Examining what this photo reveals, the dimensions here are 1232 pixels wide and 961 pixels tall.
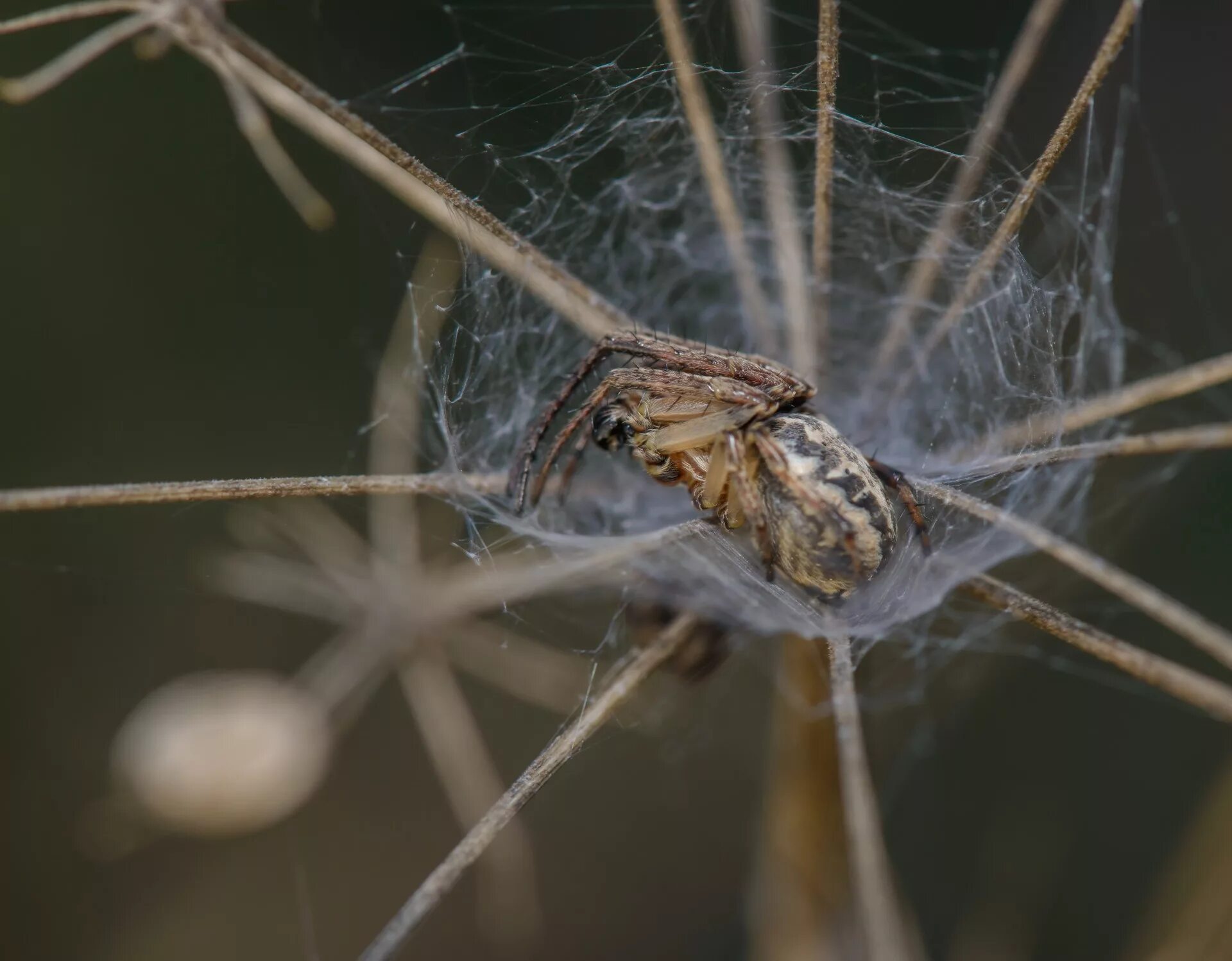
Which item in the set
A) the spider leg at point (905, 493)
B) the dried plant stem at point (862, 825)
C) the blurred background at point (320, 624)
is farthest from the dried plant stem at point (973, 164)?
the blurred background at point (320, 624)

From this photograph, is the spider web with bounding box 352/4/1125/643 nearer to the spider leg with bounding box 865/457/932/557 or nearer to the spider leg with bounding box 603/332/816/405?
the spider leg with bounding box 865/457/932/557

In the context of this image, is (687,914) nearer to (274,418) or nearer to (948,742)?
(948,742)

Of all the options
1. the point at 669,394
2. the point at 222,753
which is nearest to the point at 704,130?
the point at 669,394

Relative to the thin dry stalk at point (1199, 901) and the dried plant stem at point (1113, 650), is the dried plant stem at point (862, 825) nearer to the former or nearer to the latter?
the dried plant stem at point (1113, 650)

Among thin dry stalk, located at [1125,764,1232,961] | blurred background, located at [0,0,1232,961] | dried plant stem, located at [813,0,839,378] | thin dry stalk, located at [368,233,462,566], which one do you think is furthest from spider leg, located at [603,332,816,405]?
thin dry stalk, located at [1125,764,1232,961]

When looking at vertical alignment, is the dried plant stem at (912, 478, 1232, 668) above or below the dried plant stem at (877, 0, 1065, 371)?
below

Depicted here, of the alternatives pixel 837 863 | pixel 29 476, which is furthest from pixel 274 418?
pixel 837 863
